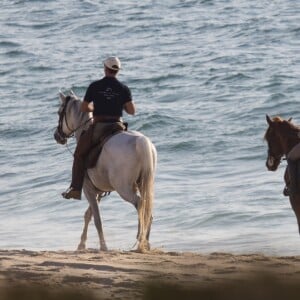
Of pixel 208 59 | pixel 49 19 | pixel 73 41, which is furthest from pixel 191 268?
pixel 49 19

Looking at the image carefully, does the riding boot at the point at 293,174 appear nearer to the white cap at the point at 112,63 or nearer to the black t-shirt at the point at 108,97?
the black t-shirt at the point at 108,97

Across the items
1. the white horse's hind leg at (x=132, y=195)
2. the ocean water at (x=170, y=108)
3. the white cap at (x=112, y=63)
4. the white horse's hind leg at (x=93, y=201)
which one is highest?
the white cap at (x=112, y=63)

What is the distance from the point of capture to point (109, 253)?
905 centimetres

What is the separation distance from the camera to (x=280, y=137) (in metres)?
8.37

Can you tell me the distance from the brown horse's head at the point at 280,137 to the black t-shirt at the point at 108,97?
143cm

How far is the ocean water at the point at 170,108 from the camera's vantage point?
13586mm

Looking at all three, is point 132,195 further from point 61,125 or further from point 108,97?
point 61,125

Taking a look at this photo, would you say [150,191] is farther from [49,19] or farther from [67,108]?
[49,19]

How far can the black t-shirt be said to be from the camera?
30.2 feet

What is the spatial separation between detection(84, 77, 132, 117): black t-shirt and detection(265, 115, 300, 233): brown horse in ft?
4.68

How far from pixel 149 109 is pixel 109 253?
1579 centimetres

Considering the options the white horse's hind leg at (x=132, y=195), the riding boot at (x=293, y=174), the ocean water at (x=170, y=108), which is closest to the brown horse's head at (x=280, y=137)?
the riding boot at (x=293, y=174)

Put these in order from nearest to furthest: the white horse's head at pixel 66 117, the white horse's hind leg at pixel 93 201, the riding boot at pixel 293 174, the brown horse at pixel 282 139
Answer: the riding boot at pixel 293 174 < the brown horse at pixel 282 139 < the white horse's hind leg at pixel 93 201 < the white horse's head at pixel 66 117

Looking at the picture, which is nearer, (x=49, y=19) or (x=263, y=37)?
(x=263, y=37)
